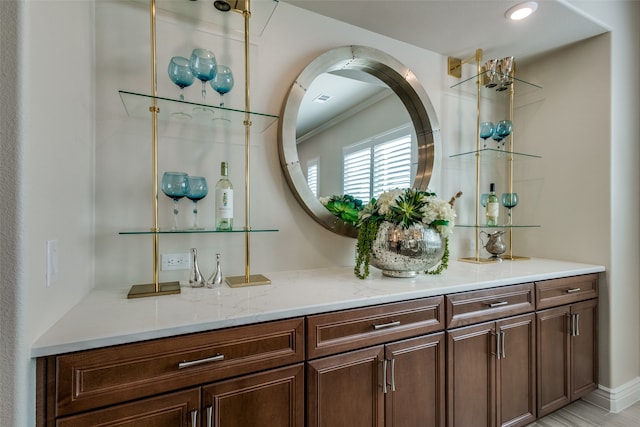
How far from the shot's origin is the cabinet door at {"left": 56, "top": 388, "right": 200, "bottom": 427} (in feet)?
2.72

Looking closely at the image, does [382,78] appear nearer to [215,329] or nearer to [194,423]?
[215,329]

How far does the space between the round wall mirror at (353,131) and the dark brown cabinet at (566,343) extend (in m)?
1.03

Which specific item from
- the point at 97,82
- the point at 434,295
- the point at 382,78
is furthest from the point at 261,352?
the point at 382,78

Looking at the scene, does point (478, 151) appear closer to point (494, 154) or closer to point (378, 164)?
point (494, 154)

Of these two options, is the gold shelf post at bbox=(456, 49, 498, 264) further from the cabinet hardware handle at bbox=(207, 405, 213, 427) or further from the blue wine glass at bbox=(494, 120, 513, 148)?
the cabinet hardware handle at bbox=(207, 405, 213, 427)

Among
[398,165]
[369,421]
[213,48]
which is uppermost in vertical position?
[213,48]

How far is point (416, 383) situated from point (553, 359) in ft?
3.40

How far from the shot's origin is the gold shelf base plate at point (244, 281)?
1398 millimetres

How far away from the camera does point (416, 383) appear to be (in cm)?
133

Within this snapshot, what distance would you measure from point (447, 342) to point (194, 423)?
A: 3.52ft

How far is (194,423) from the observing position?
3.05 feet

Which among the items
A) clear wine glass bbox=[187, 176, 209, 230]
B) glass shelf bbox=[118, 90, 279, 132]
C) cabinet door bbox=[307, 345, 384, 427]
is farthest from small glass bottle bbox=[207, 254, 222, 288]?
glass shelf bbox=[118, 90, 279, 132]

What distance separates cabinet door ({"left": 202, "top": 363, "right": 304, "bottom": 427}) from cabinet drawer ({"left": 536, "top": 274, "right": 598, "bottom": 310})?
1.43m

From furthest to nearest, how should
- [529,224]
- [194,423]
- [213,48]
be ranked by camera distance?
[529,224] < [213,48] < [194,423]
